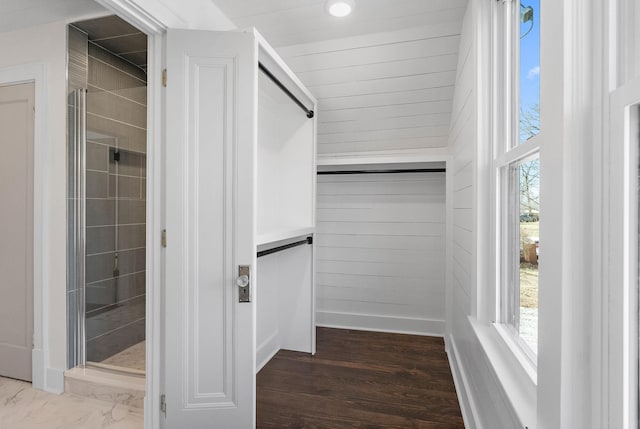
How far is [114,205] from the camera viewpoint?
8.23 feet

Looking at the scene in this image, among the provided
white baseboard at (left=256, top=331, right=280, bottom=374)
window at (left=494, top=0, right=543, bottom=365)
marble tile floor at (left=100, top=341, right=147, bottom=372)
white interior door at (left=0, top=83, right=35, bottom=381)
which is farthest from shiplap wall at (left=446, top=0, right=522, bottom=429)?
white interior door at (left=0, top=83, right=35, bottom=381)

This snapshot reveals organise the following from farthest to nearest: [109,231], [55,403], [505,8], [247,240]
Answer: [109,231] < [55,403] < [247,240] < [505,8]

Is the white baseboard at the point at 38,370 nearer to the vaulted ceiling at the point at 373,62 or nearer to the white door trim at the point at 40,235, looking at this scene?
the white door trim at the point at 40,235

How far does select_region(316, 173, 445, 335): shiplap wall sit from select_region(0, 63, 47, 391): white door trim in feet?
6.82

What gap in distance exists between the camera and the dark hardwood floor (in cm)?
191

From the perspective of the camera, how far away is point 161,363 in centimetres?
166

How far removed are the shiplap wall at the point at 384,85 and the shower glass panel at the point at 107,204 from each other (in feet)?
3.89

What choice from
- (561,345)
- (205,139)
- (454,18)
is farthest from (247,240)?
(454,18)

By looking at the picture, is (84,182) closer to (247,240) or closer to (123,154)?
(123,154)

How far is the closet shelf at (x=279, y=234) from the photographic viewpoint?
180 cm

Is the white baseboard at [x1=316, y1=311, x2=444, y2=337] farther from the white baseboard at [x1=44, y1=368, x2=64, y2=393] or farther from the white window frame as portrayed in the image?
the white window frame

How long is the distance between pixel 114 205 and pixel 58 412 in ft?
4.20

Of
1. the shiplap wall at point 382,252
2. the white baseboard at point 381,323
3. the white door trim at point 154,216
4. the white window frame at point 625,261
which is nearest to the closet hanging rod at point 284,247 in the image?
the white door trim at point 154,216

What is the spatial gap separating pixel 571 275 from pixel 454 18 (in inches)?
76.1
